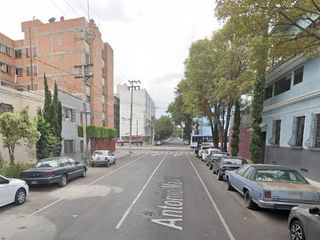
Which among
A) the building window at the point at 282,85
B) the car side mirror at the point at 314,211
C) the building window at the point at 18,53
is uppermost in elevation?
the building window at the point at 18,53

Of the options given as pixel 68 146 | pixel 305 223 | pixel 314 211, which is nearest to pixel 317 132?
pixel 305 223

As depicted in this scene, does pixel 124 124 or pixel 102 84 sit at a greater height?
pixel 102 84

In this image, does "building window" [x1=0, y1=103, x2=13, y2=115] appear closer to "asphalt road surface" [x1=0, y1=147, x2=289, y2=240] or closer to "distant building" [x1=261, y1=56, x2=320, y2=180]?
"asphalt road surface" [x1=0, y1=147, x2=289, y2=240]

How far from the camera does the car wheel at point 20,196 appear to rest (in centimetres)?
1067

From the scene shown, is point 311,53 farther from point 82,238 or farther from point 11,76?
point 11,76

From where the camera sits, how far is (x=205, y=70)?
2989cm

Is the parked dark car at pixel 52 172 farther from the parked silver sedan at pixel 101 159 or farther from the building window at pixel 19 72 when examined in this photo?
the building window at pixel 19 72

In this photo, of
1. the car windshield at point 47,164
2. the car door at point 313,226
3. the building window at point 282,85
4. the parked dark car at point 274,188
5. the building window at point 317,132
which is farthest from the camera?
the building window at point 282,85

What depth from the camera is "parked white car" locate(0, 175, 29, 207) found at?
9.95 meters

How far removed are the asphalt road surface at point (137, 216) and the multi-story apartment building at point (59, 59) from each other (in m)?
34.3

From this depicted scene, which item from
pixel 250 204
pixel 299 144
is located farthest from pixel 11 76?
pixel 250 204

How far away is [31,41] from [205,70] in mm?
34874

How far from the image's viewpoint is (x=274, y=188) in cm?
877

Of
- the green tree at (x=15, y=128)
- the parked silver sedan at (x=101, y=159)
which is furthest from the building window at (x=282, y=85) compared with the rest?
the green tree at (x=15, y=128)
